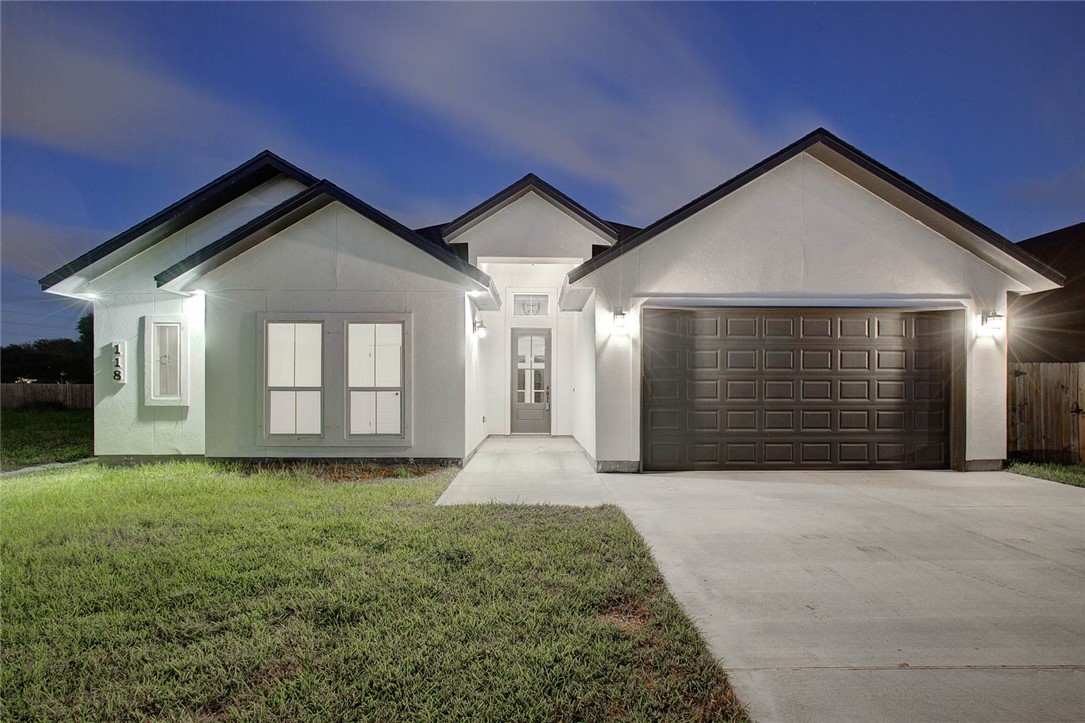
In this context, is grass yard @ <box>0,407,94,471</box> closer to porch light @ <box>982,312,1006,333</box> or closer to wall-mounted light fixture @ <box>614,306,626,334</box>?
wall-mounted light fixture @ <box>614,306,626,334</box>

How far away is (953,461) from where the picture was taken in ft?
27.2

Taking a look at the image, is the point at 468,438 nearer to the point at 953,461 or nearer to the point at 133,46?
the point at 953,461

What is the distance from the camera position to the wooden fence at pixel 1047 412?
8.38m

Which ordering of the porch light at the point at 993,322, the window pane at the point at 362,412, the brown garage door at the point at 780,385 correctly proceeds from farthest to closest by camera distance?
1. the window pane at the point at 362,412
2. the brown garage door at the point at 780,385
3. the porch light at the point at 993,322

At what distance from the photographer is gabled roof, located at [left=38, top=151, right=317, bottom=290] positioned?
831cm

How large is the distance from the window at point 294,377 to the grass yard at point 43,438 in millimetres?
4561

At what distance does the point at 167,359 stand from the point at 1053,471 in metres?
13.9

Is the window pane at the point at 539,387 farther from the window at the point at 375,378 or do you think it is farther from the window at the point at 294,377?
the window at the point at 294,377

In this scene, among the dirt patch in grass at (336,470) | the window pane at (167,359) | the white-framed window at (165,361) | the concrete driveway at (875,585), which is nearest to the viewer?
the concrete driveway at (875,585)

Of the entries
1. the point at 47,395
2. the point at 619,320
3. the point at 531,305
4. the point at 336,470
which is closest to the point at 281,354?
the point at 336,470

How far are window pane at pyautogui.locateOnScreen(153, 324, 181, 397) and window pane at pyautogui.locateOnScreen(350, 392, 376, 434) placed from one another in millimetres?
3062

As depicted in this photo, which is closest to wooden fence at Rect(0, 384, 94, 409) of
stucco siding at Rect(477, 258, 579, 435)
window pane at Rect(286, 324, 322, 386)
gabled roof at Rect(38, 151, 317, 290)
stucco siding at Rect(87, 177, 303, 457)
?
stucco siding at Rect(87, 177, 303, 457)

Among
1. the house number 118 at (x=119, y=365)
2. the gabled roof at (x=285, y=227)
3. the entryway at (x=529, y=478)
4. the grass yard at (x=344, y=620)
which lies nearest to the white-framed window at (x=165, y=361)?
the house number 118 at (x=119, y=365)

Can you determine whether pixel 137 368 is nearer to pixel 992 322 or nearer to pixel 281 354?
pixel 281 354
